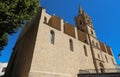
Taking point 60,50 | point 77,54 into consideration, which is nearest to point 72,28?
point 77,54

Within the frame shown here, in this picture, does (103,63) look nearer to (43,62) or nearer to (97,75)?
(97,75)

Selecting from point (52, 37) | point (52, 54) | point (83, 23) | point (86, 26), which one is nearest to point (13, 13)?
point (52, 54)

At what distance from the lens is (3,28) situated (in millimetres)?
10203

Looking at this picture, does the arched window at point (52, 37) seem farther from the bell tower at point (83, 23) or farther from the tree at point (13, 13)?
the bell tower at point (83, 23)

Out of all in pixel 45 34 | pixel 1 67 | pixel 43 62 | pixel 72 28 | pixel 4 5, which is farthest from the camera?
pixel 1 67

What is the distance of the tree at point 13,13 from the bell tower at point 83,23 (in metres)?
17.5

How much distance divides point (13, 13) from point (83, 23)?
2165cm

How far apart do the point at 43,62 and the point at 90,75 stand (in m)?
6.22

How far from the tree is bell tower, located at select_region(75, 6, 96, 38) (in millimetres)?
17483

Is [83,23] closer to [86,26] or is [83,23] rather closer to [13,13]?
[86,26]

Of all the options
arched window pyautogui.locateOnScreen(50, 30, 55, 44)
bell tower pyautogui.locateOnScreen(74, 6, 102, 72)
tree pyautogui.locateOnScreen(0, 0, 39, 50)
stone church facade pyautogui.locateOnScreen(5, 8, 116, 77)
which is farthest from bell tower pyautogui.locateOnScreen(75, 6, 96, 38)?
tree pyautogui.locateOnScreen(0, 0, 39, 50)

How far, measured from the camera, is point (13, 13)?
10.2 m

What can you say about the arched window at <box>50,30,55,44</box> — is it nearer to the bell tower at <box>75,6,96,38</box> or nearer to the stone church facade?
the stone church facade

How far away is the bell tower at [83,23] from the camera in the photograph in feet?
90.4
